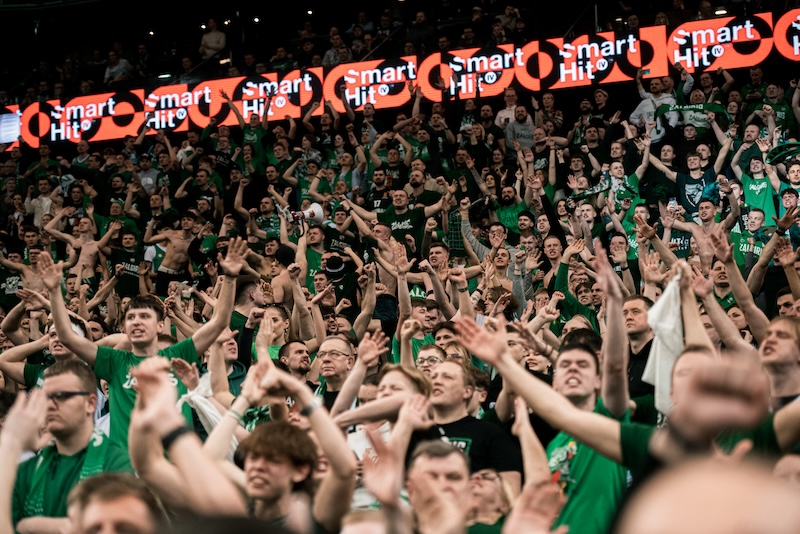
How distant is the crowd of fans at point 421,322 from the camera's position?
2.62 metres

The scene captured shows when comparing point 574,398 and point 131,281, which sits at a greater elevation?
point 131,281

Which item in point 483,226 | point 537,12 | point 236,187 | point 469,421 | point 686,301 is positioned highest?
point 537,12

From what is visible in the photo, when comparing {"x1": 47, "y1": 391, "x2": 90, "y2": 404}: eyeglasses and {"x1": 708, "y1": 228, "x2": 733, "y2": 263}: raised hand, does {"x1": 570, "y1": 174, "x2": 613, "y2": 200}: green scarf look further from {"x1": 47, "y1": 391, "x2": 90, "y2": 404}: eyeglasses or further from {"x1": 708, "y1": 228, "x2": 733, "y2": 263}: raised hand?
{"x1": 47, "y1": 391, "x2": 90, "y2": 404}: eyeglasses

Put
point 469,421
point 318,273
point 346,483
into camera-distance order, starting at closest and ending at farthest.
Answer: point 346,483
point 469,421
point 318,273

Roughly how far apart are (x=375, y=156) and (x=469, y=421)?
848cm

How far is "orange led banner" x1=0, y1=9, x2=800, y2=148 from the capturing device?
44.4 ft

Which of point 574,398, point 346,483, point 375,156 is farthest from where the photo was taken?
point 375,156

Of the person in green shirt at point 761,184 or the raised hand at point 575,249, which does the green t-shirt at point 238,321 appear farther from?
the person in green shirt at point 761,184

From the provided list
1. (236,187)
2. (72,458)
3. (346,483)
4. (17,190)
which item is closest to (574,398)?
(346,483)

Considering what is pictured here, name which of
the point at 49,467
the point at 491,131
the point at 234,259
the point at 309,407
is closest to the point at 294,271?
the point at 234,259

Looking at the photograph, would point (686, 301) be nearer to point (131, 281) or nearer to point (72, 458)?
point (72, 458)

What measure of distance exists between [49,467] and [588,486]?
2085mm

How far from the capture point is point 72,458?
4004 mm

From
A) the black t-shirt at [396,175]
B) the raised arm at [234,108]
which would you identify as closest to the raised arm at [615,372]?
the black t-shirt at [396,175]
